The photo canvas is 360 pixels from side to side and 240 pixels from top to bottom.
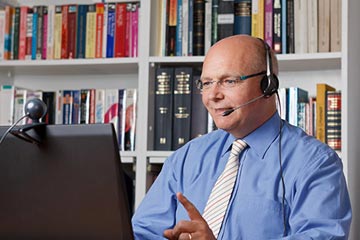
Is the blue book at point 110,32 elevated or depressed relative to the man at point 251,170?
elevated

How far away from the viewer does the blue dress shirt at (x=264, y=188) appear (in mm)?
1520

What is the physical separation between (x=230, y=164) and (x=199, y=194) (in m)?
0.11

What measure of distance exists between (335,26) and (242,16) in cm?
37

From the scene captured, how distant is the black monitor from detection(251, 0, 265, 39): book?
155cm

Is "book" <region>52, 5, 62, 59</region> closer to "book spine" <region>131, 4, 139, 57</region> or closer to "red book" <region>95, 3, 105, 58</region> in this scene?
"red book" <region>95, 3, 105, 58</region>

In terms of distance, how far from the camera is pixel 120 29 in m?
2.75

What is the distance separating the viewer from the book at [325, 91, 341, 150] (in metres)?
2.43

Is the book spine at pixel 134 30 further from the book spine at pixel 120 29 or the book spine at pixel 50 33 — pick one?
the book spine at pixel 50 33

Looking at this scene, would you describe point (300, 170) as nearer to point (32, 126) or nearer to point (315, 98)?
point (32, 126)

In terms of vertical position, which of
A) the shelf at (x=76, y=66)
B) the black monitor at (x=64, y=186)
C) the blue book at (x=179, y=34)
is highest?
the blue book at (x=179, y=34)

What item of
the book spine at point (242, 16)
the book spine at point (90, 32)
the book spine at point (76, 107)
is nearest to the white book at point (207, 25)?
the book spine at point (242, 16)

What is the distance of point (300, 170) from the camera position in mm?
1611

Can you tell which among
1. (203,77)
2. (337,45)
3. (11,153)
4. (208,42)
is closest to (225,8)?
(208,42)

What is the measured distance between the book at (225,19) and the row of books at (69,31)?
351 millimetres
